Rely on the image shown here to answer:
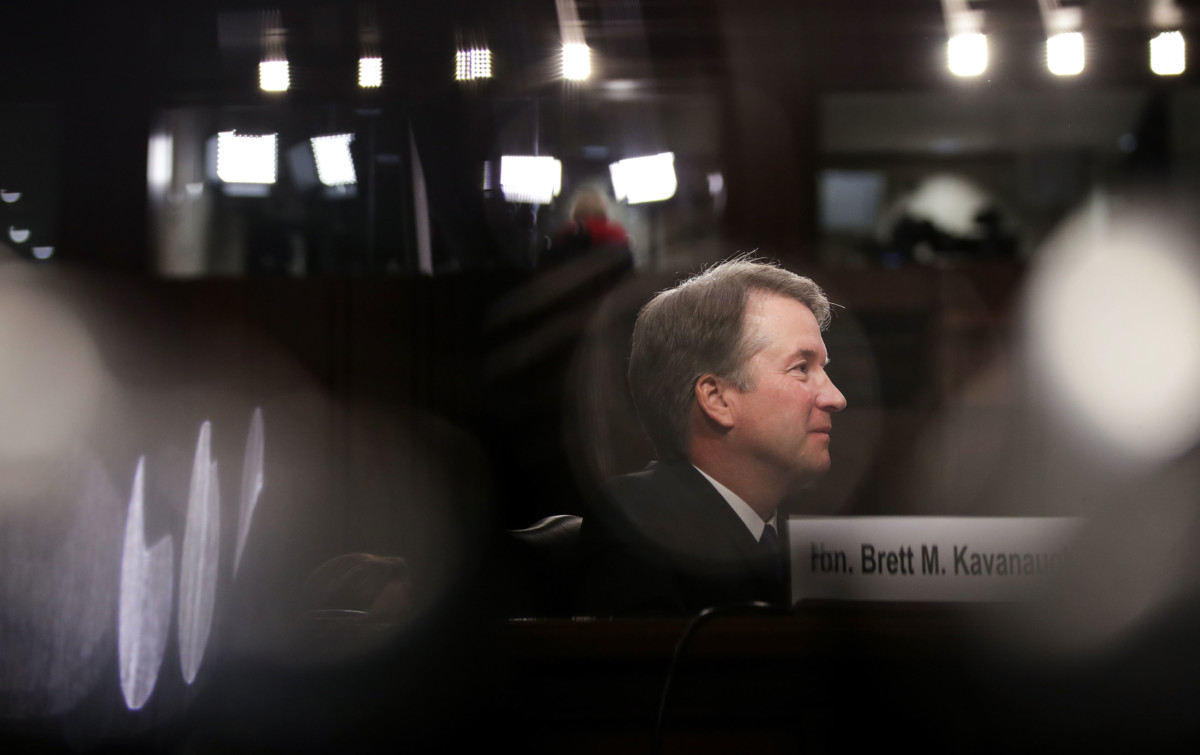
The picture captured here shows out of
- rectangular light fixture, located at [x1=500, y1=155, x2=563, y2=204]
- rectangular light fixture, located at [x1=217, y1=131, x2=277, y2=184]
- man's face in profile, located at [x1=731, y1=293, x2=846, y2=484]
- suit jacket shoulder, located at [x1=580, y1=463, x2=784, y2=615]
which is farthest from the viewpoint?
rectangular light fixture, located at [x1=217, y1=131, x2=277, y2=184]

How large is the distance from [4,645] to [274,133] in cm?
164

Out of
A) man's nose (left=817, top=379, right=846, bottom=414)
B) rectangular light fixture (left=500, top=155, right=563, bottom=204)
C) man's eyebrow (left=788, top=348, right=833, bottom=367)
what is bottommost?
man's nose (left=817, top=379, right=846, bottom=414)

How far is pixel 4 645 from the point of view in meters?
1.04

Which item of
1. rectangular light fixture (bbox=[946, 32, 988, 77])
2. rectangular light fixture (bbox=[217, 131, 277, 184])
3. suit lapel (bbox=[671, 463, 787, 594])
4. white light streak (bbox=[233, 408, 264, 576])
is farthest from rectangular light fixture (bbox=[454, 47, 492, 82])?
suit lapel (bbox=[671, 463, 787, 594])

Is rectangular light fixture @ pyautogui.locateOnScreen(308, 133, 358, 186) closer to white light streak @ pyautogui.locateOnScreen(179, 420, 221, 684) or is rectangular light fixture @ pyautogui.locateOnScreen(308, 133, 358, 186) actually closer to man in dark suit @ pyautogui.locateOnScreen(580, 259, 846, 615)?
white light streak @ pyautogui.locateOnScreen(179, 420, 221, 684)

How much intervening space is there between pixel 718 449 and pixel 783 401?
99mm

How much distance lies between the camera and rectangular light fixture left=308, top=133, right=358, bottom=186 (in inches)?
91.0

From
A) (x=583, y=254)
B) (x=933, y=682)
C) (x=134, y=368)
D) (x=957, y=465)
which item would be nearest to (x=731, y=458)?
(x=933, y=682)

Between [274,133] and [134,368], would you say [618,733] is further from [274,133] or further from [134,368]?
[134,368]

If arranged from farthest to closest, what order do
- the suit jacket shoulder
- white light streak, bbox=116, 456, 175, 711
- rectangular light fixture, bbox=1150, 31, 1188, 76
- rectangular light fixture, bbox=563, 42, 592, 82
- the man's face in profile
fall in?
rectangular light fixture, bbox=1150, 31, 1188, 76, rectangular light fixture, bbox=563, 42, 592, 82, the man's face in profile, the suit jacket shoulder, white light streak, bbox=116, 456, 175, 711

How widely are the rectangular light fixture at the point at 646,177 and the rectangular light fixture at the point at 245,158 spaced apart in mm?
947

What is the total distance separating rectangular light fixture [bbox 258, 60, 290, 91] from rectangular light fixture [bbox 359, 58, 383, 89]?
7.0 inches

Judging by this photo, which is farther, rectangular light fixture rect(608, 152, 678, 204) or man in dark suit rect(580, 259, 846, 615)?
rectangular light fixture rect(608, 152, 678, 204)

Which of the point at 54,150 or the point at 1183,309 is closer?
the point at 54,150
